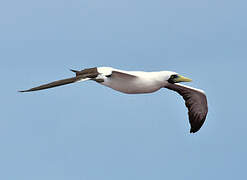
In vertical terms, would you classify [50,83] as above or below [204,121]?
above

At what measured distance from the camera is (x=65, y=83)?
19656mm

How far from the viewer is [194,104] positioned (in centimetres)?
2634

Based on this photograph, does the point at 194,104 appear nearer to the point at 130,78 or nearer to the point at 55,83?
the point at 130,78

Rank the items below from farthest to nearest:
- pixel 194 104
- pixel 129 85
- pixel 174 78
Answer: pixel 194 104 → pixel 174 78 → pixel 129 85

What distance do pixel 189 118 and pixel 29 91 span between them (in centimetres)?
946

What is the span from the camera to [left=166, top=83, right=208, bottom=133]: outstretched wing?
2609cm

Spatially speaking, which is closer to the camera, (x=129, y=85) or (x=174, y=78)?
(x=129, y=85)

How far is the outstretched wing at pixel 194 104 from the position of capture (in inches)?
1027

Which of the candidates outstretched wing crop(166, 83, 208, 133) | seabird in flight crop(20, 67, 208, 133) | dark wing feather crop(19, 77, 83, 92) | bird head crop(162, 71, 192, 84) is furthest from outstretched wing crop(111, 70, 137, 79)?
outstretched wing crop(166, 83, 208, 133)

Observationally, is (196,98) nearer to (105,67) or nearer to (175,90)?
(175,90)

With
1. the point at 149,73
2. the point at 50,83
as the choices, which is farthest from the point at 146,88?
the point at 50,83

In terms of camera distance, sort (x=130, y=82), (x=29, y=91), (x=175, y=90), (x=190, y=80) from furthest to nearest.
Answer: (x=175, y=90) < (x=190, y=80) < (x=130, y=82) < (x=29, y=91)

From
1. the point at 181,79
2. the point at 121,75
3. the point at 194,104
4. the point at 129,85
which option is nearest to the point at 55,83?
the point at 121,75

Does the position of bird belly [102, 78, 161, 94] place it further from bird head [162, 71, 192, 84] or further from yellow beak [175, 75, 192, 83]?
yellow beak [175, 75, 192, 83]
